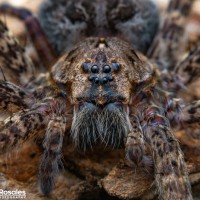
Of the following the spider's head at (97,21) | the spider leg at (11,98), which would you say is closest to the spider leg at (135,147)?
the spider leg at (11,98)

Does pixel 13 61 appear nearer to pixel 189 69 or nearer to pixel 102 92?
pixel 102 92

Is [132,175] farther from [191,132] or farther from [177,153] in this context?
[191,132]

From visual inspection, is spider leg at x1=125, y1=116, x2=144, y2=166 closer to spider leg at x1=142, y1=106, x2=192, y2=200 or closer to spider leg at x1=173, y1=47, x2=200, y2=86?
spider leg at x1=142, y1=106, x2=192, y2=200

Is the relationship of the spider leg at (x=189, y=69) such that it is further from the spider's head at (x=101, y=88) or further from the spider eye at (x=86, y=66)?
the spider eye at (x=86, y=66)

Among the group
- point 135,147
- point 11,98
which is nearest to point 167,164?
point 135,147

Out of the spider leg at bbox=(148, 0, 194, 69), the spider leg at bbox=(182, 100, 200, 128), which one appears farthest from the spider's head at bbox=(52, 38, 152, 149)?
the spider leg at bbox=(148, 0, 194, 69)

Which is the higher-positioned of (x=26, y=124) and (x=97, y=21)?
(x=97, y=21)

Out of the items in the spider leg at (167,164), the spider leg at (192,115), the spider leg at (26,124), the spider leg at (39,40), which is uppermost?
the spider leg at (39,40)
